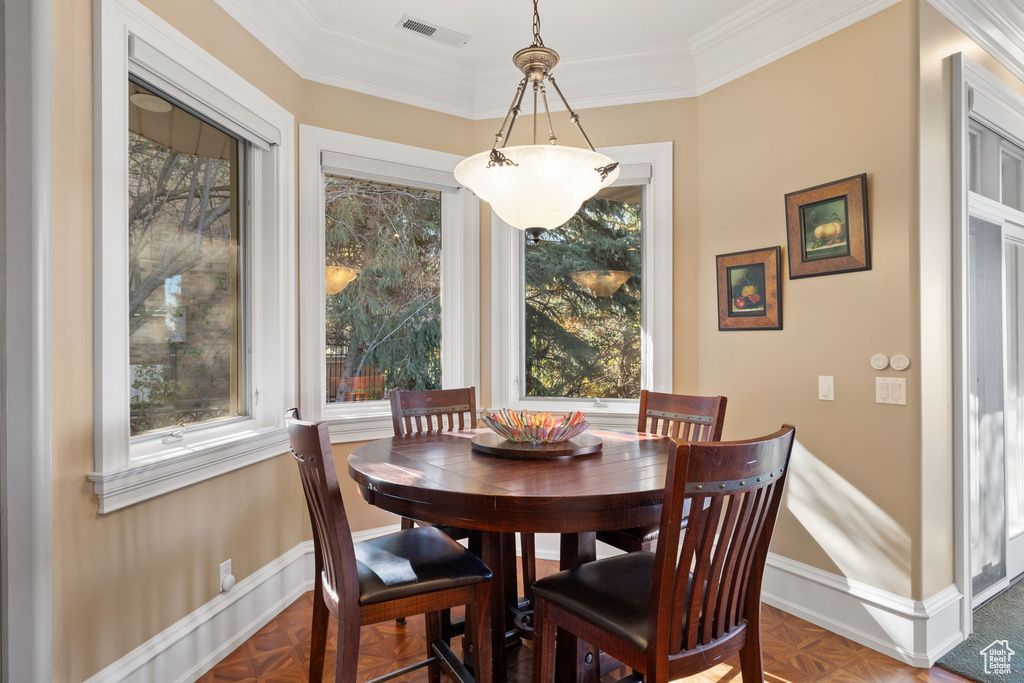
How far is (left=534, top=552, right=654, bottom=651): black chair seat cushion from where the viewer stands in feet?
Result: 4.60

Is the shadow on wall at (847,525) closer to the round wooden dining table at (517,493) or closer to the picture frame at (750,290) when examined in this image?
the picture frame at (750,290)

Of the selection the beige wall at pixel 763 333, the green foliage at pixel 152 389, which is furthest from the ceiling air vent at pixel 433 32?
the green foliage at pixel 152 389

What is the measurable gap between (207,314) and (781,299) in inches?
101

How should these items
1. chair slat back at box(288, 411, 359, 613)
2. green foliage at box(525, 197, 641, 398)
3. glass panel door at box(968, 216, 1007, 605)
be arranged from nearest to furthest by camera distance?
chair slat back at box(288, 411, 359, 613)
glass panel door at box(968, 216, 1007, 605)
green foliage at box(525, 197, 641, 398)

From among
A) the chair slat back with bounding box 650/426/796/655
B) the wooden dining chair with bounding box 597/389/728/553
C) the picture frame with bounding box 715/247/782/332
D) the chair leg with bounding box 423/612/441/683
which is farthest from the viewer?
the picture frame with bounding box 715/247/782/332

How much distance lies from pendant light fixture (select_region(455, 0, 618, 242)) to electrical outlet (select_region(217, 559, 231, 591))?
178 centimetres

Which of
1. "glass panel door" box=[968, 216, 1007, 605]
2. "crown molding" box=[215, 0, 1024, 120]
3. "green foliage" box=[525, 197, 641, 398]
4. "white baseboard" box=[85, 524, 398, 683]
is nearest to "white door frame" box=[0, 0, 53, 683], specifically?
"white baseboard" box=[85, 524, 398, 683]

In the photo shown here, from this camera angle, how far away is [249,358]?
264 centimetres

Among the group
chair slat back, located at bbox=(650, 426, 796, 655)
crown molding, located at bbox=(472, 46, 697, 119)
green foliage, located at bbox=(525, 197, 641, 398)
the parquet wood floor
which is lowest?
the parquet wood floor

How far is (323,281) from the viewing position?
2.97 meters

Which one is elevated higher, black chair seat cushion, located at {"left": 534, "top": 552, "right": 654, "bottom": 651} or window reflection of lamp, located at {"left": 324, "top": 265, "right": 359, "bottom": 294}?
window reflection of lamp, located at {"left": 324, "top": 265, "right": 359, "bottom": 294}

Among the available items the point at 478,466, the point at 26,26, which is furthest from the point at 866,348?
the point at 26,26

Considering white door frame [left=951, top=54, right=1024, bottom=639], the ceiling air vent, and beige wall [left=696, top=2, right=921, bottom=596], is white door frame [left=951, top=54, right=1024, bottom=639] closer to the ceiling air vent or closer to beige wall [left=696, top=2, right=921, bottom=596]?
beige wall [left=696, top=2, right=921, bottom=596]

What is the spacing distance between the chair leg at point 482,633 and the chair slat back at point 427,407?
37.8 inches
